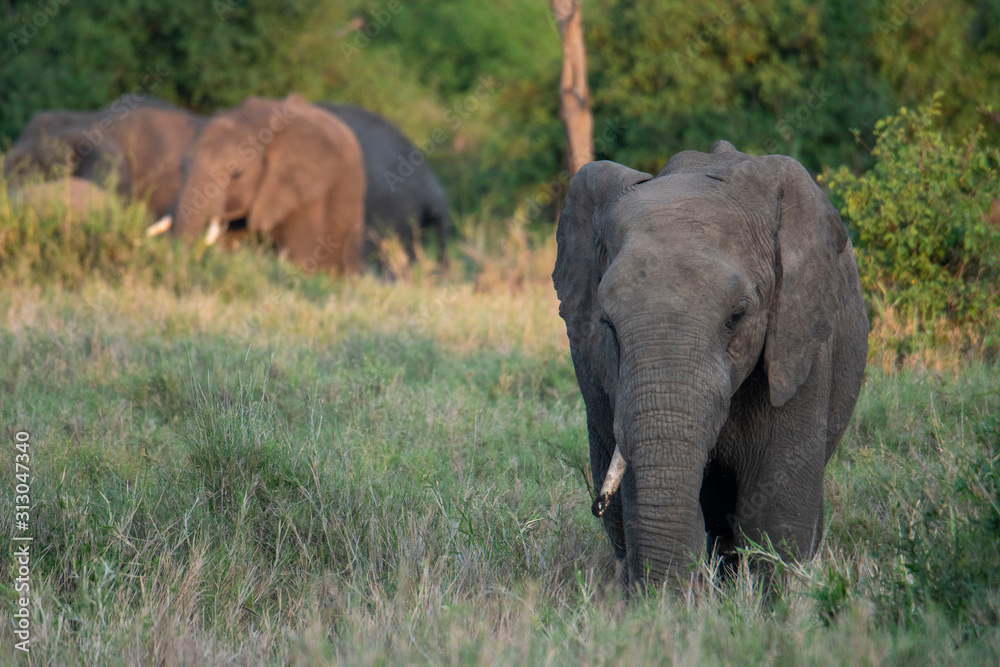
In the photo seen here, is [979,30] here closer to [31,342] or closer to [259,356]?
[259,356]

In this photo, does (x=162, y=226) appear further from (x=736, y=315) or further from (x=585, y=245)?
(x=736, y=315)

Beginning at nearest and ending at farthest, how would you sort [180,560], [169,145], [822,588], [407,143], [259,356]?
[822,588] → [180,560] → [259,356] → [169,145] → [407,143]

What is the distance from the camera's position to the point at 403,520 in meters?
4.54

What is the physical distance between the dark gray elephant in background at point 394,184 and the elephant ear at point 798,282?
1267 centimetres

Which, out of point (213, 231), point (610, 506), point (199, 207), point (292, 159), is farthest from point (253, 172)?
point (610, 506)

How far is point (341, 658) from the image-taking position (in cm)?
307

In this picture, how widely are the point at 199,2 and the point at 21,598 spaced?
54.1ft

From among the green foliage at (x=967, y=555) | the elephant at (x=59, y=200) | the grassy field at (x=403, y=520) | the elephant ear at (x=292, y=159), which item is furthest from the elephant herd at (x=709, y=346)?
the elephant ear at (x=292, y=159)

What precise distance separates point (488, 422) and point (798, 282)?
2.76 meters

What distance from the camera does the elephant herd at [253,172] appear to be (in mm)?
12867

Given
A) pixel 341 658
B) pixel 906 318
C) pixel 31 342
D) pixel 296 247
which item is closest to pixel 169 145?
pixel 296 247

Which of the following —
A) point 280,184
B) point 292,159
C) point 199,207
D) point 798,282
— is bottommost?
point 199,207

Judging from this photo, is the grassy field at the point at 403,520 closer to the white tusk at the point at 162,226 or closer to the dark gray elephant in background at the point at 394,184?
the white tusk at the point at 162,226

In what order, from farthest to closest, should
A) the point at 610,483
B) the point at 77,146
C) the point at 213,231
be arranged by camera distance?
the point at 77,146
the point at 213,231
the point at 610,483
